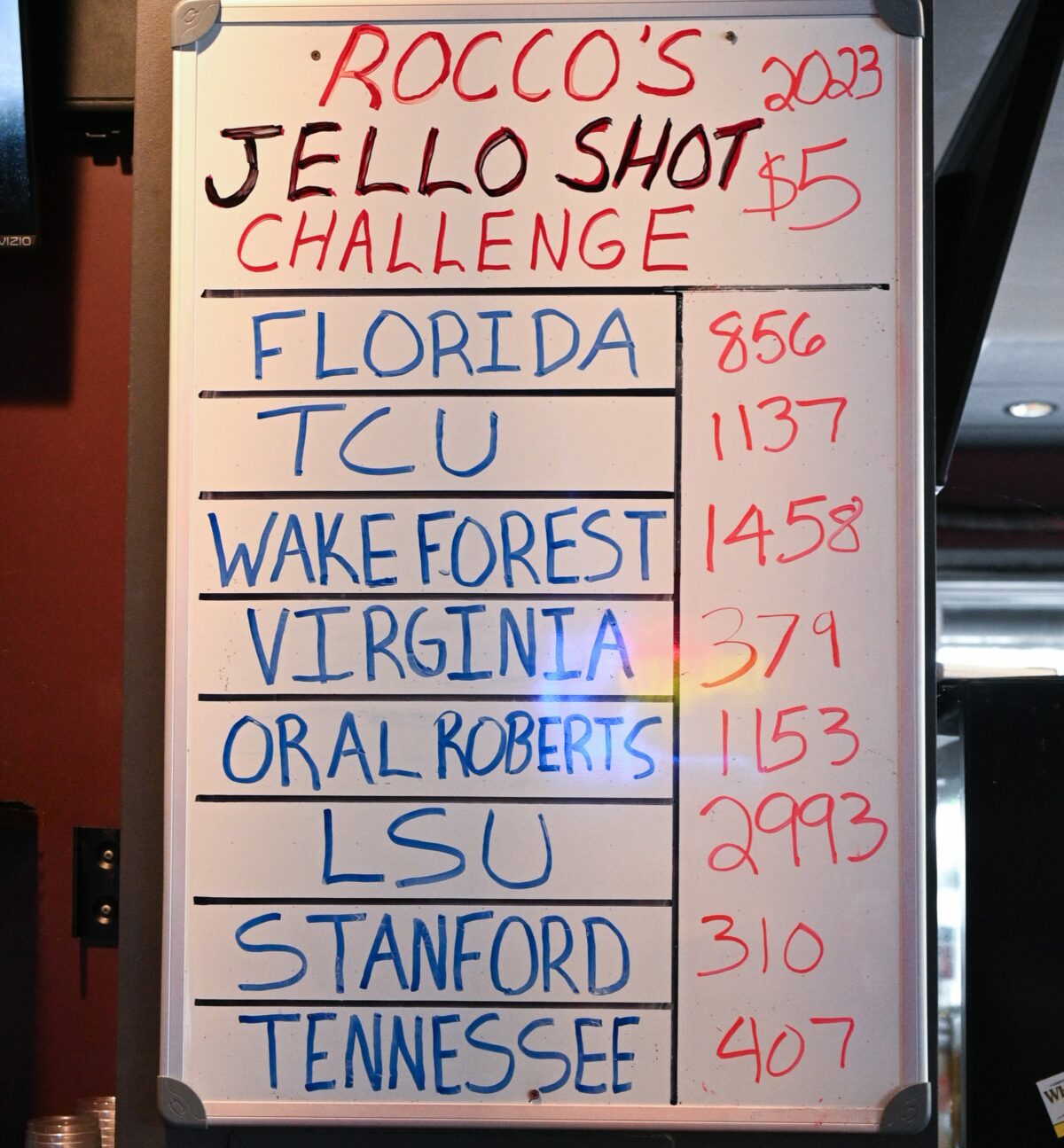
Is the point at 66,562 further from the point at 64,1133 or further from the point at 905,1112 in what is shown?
the point at 905,1112

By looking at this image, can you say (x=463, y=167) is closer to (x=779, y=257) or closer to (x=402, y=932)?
(x=779, y=257)

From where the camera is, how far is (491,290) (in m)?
1.58

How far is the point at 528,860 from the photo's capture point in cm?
152

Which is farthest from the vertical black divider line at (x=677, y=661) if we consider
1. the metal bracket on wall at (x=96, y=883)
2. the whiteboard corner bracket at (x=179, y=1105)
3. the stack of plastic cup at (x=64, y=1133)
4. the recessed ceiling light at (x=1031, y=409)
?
the recessed ceiling light at (x=1031, y=409)

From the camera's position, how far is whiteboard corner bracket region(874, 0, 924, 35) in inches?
62.2

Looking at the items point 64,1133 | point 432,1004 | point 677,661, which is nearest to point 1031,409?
point 677,661

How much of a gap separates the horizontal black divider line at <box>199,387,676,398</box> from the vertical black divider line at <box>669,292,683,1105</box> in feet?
0.15

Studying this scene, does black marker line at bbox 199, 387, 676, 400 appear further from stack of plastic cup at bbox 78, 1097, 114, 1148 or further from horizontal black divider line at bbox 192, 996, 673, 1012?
stack of plastic cup at bbox 78, 1097, 114, 1148

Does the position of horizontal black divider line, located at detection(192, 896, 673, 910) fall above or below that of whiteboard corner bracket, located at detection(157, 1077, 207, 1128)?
above

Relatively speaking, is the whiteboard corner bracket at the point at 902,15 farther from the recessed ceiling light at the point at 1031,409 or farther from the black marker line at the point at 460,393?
the recessed ceiling light at the point at 1031,409

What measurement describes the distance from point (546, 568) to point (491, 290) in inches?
14.9

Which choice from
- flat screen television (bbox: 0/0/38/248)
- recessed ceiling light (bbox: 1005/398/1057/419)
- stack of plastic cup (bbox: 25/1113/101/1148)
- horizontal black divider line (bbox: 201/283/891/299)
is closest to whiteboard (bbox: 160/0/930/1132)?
horizontal black divider line (bbox: 201/283/891/299)

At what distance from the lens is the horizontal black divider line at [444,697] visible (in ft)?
5.01

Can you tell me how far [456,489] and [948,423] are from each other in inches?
37.3
